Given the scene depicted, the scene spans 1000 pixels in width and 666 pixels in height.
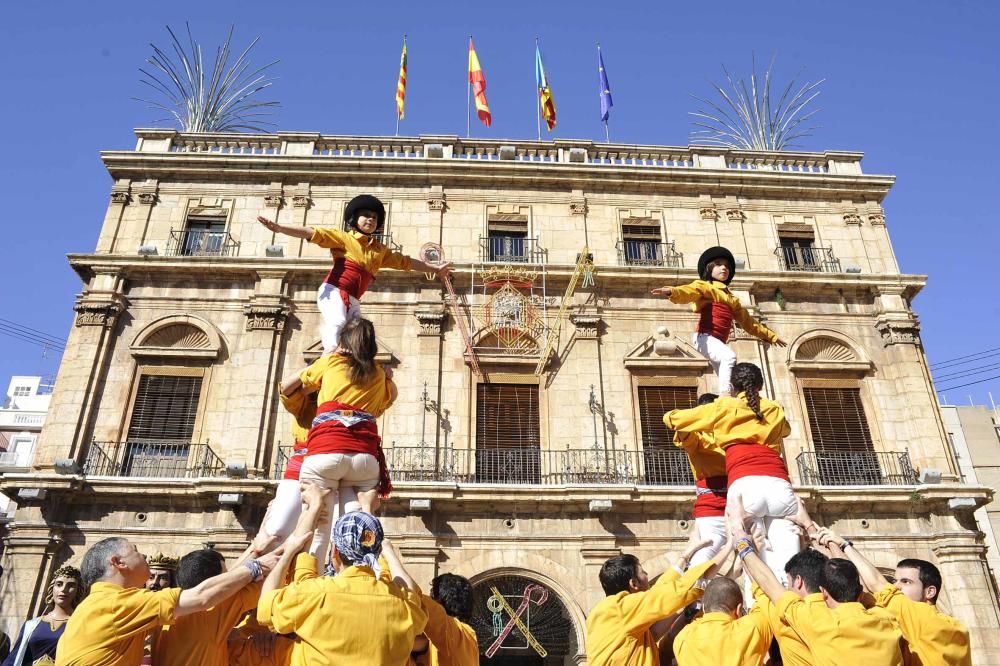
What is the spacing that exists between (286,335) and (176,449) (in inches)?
136

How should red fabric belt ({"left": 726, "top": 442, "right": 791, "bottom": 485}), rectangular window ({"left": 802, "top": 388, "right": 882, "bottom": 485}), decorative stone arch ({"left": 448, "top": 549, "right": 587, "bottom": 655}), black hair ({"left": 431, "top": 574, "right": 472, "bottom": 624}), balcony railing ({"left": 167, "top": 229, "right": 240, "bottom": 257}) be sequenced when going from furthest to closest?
balcony railing ({"left": 167, "top": 229, "right": 240, "bottom": 257}) < rectangular window ({"left": 802, "top": 388, "right": 882, "bottom": 485}) < decorative stone arch ({"left": 448, "top": 549, "right": 587, "bottom": 655}) < red fabric belt ({"left": 726, "top": 442, "right": 791, "bottom": 485}) < black hair ({"left": 431, "top": 574, "right": 472, "bottom": 624})

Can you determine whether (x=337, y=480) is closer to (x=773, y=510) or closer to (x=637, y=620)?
(x=637, y=620)

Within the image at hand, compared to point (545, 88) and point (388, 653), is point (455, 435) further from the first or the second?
point (388, 653)

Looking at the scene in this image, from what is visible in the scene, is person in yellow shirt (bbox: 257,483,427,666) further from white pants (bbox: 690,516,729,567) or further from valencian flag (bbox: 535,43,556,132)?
valencian flag (bbox: 535,43,556,132)

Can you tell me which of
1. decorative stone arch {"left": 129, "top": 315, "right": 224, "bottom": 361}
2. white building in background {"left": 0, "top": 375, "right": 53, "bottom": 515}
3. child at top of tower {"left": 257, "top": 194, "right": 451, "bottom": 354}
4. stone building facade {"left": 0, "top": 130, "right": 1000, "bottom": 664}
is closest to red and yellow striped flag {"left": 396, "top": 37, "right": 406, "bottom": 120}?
stone building facade {"left": 0, "top": 130, "right": 1000, "bottom": 664}

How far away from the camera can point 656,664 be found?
13.7 feet

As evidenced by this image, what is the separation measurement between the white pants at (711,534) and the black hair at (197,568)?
3.42 m

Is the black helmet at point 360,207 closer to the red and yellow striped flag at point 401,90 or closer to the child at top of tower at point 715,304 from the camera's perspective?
the child at top of tower at point 715,304

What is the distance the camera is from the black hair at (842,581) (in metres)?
3.65

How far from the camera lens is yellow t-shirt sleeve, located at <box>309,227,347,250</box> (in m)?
6.28

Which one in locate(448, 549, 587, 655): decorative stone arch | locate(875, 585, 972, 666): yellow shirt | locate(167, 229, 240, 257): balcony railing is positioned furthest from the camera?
locate(167, 229, 240, 257): balcony railing

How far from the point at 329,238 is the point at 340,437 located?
225cm

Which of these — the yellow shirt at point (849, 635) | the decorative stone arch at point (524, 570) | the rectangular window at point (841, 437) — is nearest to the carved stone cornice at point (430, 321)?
the decorative stone arch at point (524, 570)

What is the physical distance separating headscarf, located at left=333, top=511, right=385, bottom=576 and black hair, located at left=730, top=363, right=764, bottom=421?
3.33 metres
